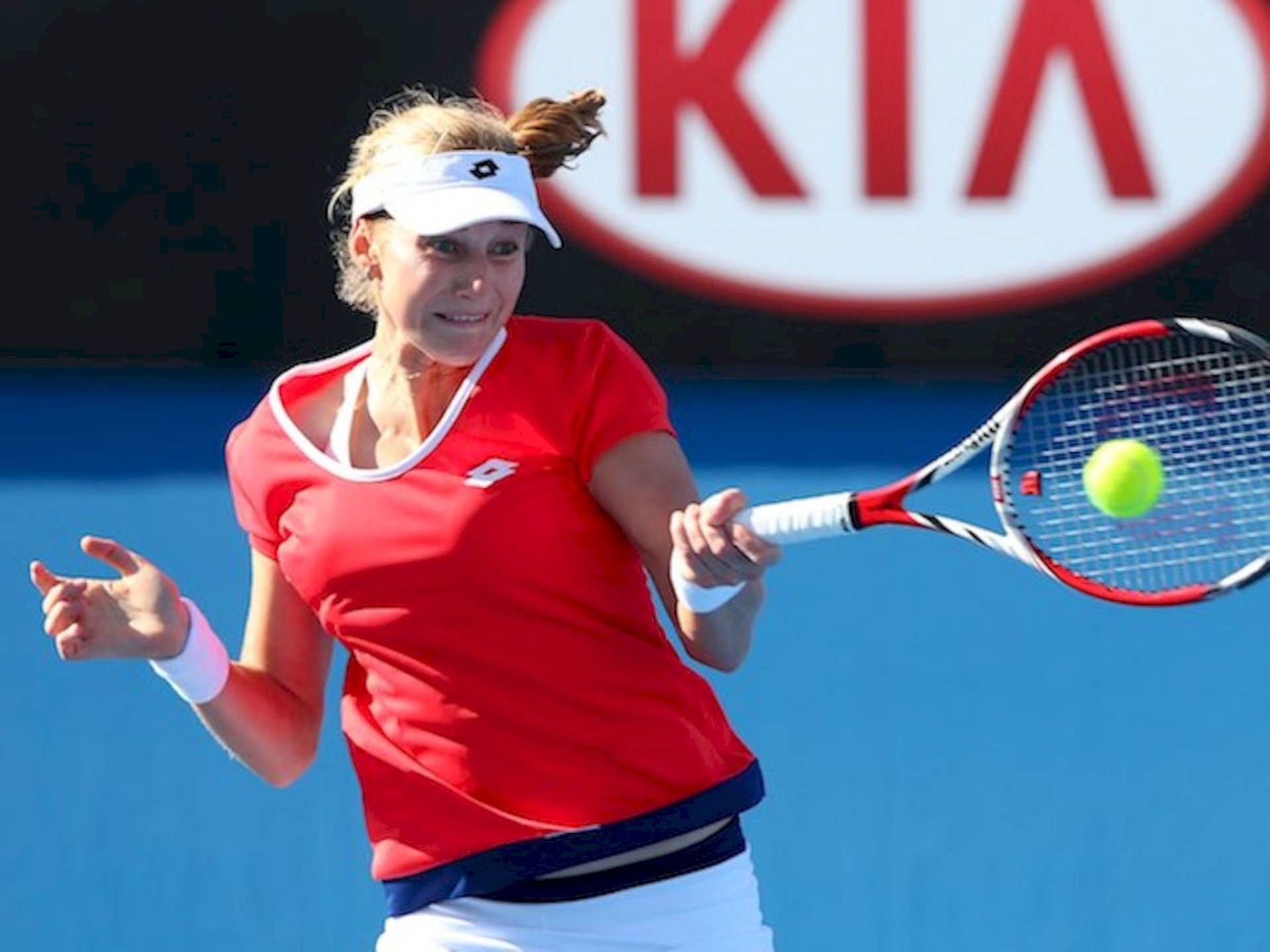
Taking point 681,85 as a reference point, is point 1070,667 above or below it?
below

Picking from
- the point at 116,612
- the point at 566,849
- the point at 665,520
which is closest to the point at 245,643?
the point at 116,612

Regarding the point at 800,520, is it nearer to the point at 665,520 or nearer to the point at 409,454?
the point at 665,520

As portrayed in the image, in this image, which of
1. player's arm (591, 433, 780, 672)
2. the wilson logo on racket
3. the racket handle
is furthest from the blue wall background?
the racket handle

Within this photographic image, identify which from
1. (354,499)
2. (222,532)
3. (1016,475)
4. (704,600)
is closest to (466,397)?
(354,499)

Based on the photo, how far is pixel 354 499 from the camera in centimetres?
265

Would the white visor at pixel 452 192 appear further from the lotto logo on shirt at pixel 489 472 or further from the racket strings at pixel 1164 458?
the racket strings at pixel 1164 458

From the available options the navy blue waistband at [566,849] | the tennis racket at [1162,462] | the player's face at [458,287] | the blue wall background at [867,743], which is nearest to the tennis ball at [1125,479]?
the tennis racket at [1162,462]

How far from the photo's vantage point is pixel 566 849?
104 inches

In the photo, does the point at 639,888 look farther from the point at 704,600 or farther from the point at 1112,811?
the point at 1112,811

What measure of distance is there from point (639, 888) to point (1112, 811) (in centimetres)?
174

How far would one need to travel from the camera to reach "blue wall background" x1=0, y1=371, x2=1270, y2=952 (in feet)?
13.9

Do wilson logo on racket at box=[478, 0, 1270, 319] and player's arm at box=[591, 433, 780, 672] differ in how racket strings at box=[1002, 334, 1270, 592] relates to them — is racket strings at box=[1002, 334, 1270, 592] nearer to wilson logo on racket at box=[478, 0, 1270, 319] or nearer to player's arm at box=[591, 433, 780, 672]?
wilson logo on racket at box=[478, 0, 1270, 319]

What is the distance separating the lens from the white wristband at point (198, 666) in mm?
2756

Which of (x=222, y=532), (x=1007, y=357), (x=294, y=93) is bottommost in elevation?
(x=222, y=532)
